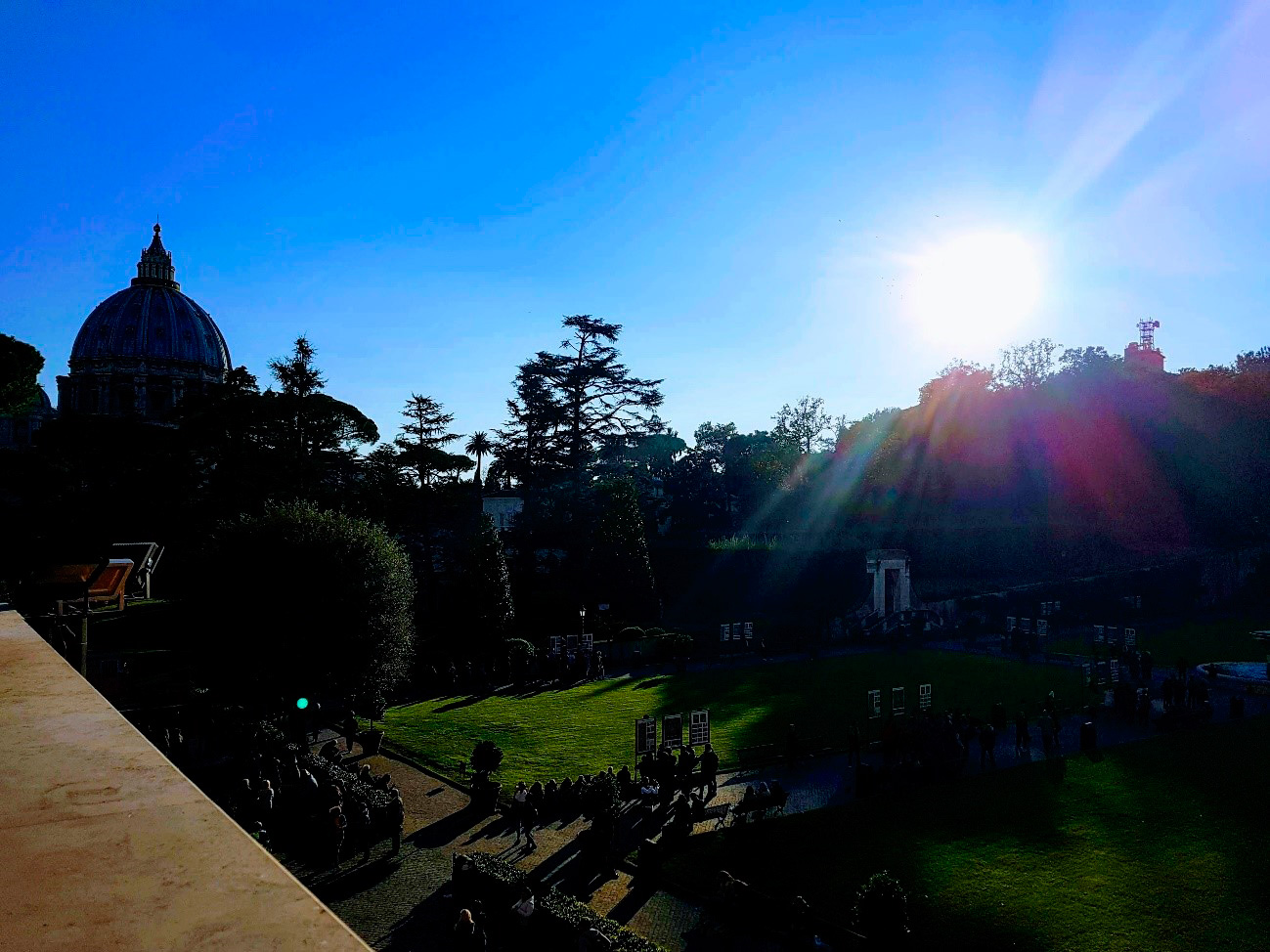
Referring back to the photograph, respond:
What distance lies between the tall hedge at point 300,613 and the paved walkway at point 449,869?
4.07 metres

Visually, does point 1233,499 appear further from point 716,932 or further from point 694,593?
point 716,932

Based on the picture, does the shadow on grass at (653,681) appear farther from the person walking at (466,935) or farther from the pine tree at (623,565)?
the person walking at (466,935)

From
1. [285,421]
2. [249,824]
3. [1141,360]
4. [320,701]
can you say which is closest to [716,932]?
[249,824]

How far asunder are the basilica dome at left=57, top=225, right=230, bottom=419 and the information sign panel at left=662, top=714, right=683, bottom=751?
106 metres

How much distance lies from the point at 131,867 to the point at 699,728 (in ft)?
63.7

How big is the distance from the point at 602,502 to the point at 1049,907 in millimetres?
39331

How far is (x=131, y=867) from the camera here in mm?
2785

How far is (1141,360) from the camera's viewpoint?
254 ft

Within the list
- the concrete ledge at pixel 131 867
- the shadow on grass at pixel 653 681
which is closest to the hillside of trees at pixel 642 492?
the shadow on grass at pixel 653 681

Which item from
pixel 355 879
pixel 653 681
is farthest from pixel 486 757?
pixel 653 681

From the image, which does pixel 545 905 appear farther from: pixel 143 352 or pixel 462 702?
pixel 143 352

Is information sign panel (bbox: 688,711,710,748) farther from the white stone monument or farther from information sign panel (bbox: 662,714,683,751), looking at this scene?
the white stone monument

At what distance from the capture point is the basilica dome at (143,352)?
111375mm

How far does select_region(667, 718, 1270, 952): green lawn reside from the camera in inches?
503
